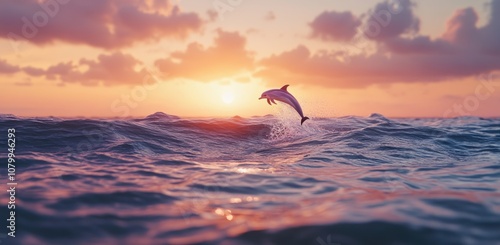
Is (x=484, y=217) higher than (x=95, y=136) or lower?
lower

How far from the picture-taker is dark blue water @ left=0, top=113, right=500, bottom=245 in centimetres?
466

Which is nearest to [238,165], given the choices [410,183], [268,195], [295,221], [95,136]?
[268,195]

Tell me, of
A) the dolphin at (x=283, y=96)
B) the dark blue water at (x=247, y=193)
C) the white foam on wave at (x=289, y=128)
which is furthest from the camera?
the white foam on wave at (x=289, y=128)

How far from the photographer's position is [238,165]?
32.8 feet

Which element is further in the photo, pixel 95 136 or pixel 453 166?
pixel 95 136

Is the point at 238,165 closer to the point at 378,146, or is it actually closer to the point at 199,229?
the point at 199,229

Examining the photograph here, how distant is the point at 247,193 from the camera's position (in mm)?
6676

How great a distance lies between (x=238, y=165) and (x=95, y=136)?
685 centimetres

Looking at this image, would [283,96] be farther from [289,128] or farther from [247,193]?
[247,193]

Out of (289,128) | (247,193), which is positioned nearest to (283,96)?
(289,128)

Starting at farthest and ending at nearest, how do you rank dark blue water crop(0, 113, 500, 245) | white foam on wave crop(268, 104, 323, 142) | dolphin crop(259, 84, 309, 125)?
1. white foam on wave crop(268, 104, 323, 142)
2. dolphin crop(259, 84, 309, 125)
3. dark blue water crop(0, 113, 500, 245)

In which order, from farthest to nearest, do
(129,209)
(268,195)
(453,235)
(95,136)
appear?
(95,136)
(268,195)
(129,209)
(453,235)

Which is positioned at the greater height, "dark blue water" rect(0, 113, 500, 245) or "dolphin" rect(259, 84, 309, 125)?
"dolphin" rect(259, 84, 309, 125)

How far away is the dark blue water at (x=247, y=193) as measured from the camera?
4656 millimetres
